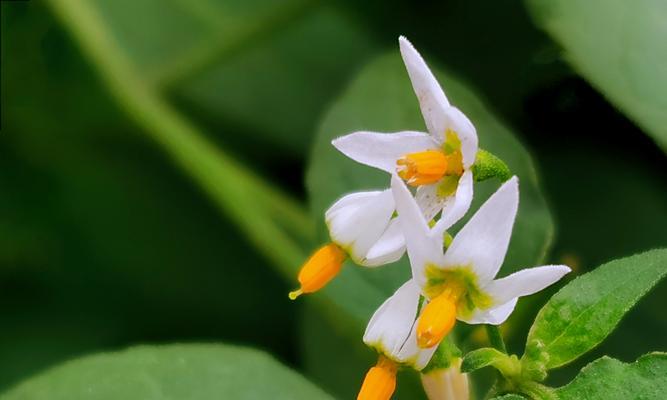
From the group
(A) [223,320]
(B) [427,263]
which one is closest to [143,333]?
(A) [223,320]

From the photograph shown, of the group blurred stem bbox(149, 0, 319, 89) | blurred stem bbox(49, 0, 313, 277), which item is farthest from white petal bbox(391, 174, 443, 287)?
blurred stem bbox(149, 0, 319, 89)

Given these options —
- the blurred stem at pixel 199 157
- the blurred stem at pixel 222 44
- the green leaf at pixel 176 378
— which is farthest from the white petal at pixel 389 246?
the blurred stem at pixel 222 44

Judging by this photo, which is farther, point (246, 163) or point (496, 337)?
point (246, 163)

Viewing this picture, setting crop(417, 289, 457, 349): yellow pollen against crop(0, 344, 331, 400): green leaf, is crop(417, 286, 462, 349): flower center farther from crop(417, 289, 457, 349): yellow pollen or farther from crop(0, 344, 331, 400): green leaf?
crop(0, 344, 331, 400): green leaf

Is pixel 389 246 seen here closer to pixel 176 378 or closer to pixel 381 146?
pixel 381 146

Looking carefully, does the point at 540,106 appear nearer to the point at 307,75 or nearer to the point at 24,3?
the point at 307,75

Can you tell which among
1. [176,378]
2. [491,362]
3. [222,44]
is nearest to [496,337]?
[491,362]

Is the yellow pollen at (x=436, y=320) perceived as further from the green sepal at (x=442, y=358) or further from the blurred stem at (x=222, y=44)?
the blurred stem at (x=222, y=44)
